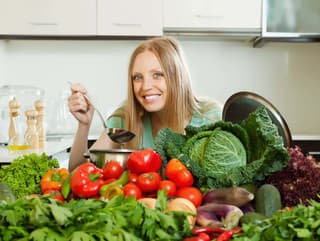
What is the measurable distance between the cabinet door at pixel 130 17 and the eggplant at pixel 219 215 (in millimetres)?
2332

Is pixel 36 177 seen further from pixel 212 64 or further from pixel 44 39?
pixel 212 64

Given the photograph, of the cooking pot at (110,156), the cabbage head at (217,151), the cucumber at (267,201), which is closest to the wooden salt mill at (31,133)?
the cooking pot at (110,156)

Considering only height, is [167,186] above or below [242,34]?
below

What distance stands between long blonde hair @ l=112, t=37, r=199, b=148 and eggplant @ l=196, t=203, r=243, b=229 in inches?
35.7

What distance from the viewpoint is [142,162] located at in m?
1.00

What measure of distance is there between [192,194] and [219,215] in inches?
3.4

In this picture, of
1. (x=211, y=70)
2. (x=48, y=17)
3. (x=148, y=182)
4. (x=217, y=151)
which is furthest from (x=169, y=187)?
(x=211, y=70)

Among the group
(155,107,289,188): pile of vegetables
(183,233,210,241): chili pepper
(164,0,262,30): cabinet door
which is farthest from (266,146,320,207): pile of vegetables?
(164,0,262,30): cabinet door

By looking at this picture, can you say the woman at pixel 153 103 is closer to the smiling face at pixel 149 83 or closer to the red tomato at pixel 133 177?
the smiling face at pixel 149 83

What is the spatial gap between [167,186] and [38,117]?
6.26 ft

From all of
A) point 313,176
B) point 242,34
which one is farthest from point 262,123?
point 242,34

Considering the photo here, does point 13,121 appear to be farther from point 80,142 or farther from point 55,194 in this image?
point 55,194

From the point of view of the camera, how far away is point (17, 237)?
0.72m

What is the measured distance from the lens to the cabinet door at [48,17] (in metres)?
3.10
